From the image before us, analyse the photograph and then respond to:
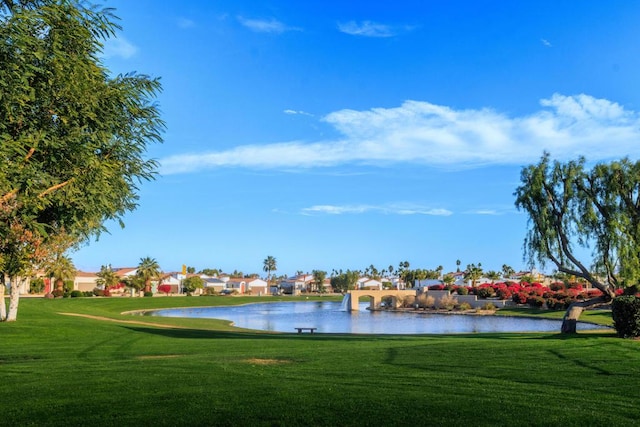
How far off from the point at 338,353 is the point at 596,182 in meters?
15.7

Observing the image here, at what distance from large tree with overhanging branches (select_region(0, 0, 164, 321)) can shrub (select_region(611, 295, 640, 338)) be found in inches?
715

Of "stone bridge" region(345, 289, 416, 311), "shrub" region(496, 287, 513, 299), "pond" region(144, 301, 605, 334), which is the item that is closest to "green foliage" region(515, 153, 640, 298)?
"pond" region(144, 301, 605, 334)

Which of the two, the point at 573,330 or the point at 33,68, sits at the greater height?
the point at 33,68

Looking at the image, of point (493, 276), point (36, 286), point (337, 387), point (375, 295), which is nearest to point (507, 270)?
point (493, 276)

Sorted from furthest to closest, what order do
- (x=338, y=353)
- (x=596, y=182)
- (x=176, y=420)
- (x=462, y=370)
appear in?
(x=596, y=182) → (x=338, y=353) → (x=462, y=370) → (x=176, y=420)

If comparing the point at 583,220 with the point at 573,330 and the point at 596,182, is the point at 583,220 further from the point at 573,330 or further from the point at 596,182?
the point at 573,330

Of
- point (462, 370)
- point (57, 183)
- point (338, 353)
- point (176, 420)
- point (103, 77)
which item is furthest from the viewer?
point (338, 353)

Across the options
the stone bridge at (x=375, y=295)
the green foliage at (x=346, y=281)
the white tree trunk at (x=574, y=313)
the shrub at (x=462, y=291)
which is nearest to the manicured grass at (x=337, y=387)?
the white tree trunk at (x=574, y=313)

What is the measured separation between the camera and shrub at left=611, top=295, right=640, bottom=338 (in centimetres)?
2061

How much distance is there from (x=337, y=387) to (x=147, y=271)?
101728 millimetres

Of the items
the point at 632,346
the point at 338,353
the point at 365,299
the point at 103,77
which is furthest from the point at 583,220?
the point at 365,299

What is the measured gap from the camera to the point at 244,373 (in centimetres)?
1238

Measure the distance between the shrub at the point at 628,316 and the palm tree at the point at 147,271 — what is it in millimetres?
94562

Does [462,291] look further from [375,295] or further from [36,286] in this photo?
[36,286]
